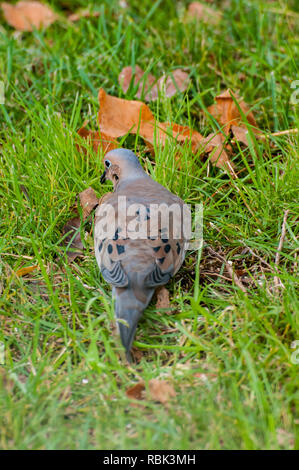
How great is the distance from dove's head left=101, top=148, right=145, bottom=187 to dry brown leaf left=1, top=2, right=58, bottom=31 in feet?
8.03

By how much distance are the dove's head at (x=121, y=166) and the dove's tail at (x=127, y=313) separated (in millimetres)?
1008

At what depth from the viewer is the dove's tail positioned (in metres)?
2.97

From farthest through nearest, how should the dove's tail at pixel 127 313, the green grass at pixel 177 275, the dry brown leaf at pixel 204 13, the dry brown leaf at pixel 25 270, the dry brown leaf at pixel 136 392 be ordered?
the dry brown leaf at pixel 204 13 < the dry brown leaf at pixel 25 270 < the dove's tail at pixel 127 313 < the dry brown leaf at pixel 136 392 < the green grass at pixel 177 275

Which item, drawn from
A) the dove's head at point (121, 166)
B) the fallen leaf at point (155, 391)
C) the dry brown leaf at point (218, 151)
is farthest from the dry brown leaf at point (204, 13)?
the fallen leaf at point (155, 391)

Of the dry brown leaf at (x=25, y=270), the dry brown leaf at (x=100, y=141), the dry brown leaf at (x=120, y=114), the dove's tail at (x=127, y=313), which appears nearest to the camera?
the dove's tail at (x=127, y=313)

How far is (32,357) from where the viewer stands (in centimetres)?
302

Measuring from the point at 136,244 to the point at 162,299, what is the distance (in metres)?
0.35

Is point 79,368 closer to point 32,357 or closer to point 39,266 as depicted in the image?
point 32,357

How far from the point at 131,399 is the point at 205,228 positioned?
1.37 meters

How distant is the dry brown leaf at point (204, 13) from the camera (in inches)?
228

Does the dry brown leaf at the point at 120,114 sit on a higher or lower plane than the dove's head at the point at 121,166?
higher

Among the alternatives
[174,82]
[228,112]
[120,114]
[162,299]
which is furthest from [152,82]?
[162,299]

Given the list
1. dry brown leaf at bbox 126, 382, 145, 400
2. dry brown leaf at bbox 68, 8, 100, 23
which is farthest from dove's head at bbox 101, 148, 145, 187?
dry brown leaf at bbox 68, 8, 100, 23

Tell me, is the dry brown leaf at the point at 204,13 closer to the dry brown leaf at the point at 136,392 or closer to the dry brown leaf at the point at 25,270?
the dry brown leaf at the point at 25,270
